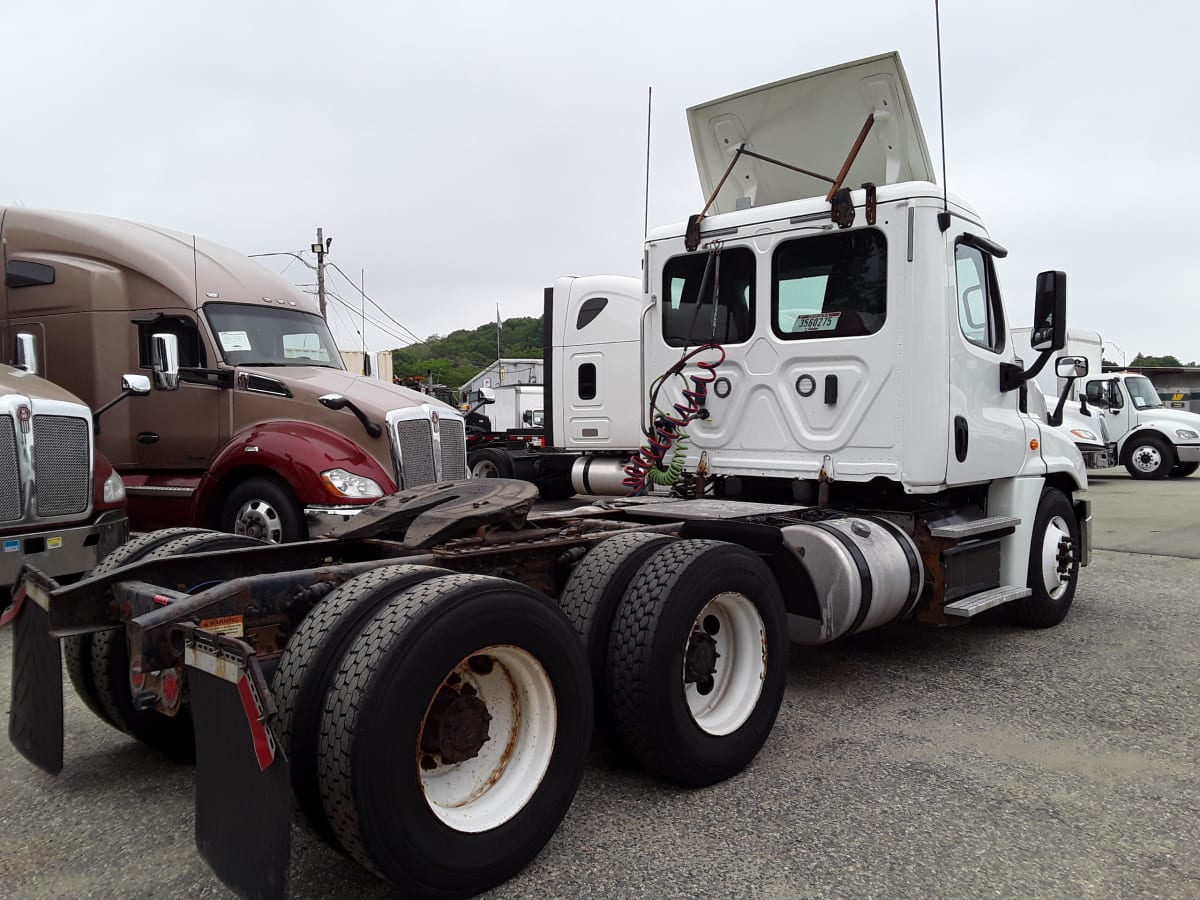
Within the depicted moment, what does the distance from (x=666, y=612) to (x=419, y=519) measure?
119 cm

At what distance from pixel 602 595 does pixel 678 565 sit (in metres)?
0.32

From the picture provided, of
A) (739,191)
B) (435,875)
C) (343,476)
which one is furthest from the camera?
(343,476)

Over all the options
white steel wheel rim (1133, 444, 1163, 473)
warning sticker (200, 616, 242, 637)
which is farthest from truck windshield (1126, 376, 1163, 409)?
warning sticker (200, 616, 242, 637)

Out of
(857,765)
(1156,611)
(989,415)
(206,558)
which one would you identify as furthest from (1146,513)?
(206,558)

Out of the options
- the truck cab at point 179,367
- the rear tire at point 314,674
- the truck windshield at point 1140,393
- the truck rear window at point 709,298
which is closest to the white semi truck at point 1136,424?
the truck windshield at point 1140,393

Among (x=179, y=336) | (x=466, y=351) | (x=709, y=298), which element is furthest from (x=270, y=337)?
(x=466, y=351)

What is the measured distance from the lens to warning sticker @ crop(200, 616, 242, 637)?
109 inches

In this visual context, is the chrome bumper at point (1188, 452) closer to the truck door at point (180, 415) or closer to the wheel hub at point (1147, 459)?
the wheel hub at point (1147, 459)

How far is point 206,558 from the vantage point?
3596 millimetres

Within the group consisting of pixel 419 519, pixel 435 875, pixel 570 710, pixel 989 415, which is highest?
pixel 989 415

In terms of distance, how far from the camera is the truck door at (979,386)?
5328mm

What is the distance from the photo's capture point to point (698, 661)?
3.61 m

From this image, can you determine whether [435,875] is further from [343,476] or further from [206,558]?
[343,476]

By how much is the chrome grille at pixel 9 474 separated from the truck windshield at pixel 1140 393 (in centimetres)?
2143
